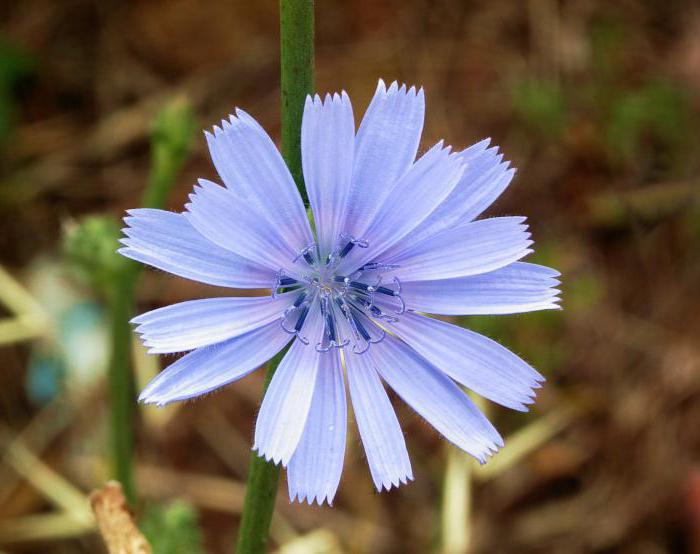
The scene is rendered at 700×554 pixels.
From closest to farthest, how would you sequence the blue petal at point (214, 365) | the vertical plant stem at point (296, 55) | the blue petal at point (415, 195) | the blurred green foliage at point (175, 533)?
the vertical plant stem at point (296, 55), the blue petal at point (214, 365), the blue petal at point (415, 195), the blurred green foliage at point (175, 533)

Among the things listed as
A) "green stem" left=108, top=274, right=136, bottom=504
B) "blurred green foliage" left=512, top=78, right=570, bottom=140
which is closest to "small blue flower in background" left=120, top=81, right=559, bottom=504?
"green stem" left=108, top=274, right=136, bottom=504

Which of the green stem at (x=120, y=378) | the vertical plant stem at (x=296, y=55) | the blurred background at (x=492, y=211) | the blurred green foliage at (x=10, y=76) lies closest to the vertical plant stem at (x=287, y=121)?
the vertical plant stem at (x=296, y=55)

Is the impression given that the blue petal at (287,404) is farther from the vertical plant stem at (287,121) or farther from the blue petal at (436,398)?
the blue petal at (436,398)

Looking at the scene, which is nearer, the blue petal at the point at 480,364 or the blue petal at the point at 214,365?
the blue petal at the point at 214,365

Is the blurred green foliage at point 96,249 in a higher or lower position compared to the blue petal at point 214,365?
higher

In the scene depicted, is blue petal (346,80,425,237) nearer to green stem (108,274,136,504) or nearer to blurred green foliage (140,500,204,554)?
green stem (108,274,136,504)

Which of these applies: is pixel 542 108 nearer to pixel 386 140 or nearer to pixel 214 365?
pixel 386 140

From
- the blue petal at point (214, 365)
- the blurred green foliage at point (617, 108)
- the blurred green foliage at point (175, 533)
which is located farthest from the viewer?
the blurred green foliage at point (617, 108)

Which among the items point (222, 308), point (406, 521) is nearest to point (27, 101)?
point (406, 521)
